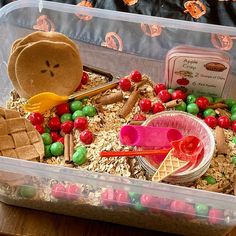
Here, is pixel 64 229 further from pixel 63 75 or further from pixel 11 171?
pixel 63 75

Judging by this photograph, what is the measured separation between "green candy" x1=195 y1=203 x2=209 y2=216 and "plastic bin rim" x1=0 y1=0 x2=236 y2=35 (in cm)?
36

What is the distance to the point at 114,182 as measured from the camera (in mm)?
660

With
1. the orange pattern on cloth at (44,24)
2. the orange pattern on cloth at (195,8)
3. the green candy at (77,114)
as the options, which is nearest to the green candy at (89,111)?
the green candy at (77,114)

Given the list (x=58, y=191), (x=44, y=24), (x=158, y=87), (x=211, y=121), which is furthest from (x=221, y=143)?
(x=44, y=24)

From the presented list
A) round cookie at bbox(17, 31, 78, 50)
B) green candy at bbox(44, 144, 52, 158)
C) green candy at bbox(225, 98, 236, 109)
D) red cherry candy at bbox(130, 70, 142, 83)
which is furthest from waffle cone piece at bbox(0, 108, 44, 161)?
green candy at bbox(225, 98, 236, 109)

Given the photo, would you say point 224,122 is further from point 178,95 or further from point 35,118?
point 35,118

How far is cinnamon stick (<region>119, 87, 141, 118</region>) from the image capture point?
0.86 m

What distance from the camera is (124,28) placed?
Result: 931 millimetres

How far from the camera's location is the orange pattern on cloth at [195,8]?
3.71 ft

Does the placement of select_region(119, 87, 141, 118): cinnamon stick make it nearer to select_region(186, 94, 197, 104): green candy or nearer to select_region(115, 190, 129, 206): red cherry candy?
select_region(186, 94, 197, 104): green candy

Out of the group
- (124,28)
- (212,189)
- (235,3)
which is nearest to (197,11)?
(235,3)

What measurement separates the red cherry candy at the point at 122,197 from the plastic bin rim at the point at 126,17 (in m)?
0.37

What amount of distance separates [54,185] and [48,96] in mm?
195

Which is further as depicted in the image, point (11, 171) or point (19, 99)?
point (19, 99)
